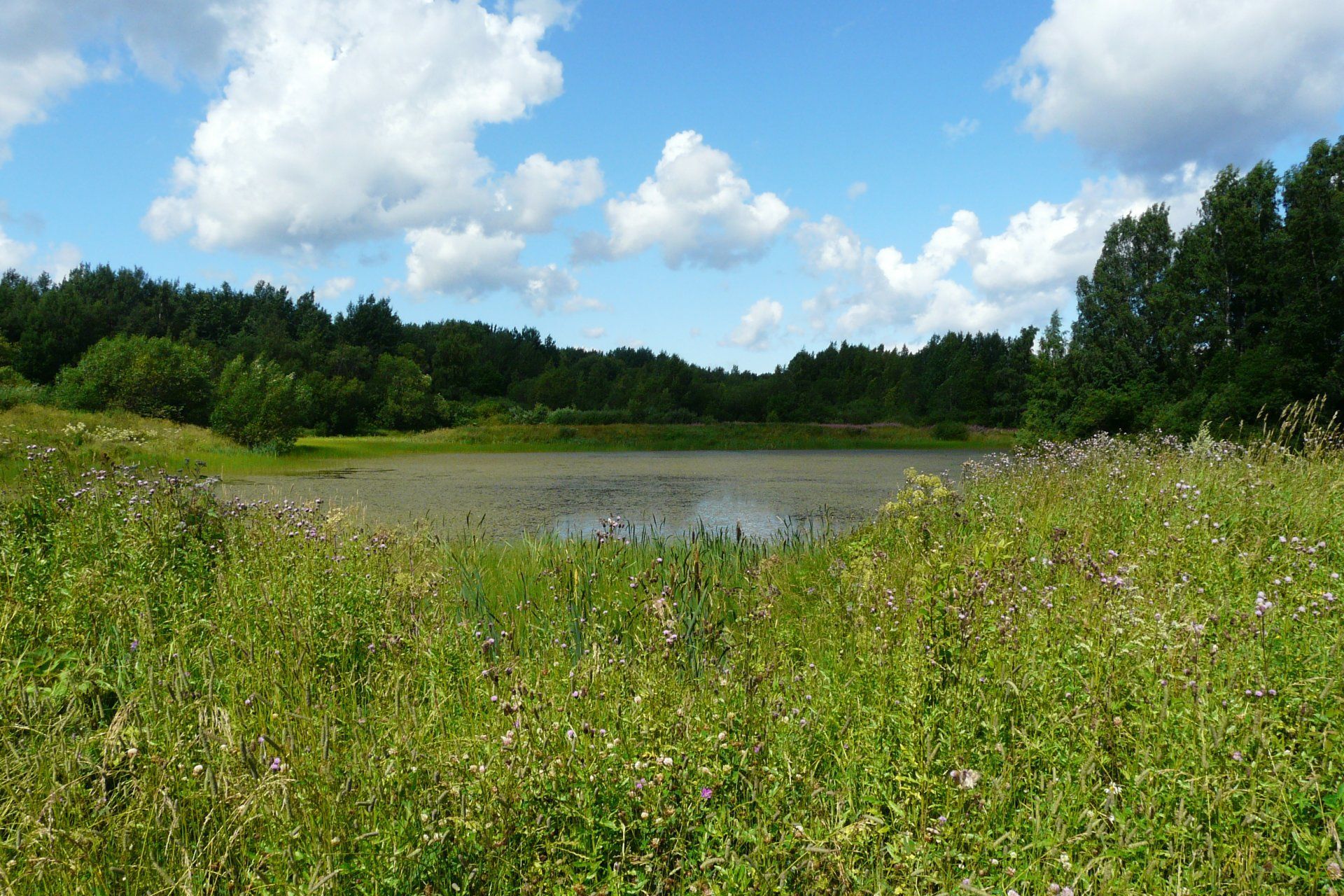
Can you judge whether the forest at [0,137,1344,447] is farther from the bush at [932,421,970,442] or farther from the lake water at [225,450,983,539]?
the lake water at [225,450,983,539]

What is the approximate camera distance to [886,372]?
6612 cm

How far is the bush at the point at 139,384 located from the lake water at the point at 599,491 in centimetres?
1256

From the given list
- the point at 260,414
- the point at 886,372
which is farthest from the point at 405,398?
the point at 886,372

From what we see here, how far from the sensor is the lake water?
377 inches

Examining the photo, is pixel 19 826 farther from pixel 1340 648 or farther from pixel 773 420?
pixel 773 420

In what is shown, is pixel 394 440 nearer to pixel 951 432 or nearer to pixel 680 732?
pixel 951 432

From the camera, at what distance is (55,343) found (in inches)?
1954

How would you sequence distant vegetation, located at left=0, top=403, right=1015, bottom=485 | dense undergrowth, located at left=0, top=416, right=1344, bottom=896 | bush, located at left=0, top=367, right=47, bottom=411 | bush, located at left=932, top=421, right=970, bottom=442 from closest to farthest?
dense undergrowth, located at left=0, top=416, right=1344, bottom=896, distant vegetation, located at left=0, top=403, right=1015, bottom=485, bush, located at left=0, top=367, right=47, bottom=411, bush, located at left=932, top=421, right=970, bottom=442

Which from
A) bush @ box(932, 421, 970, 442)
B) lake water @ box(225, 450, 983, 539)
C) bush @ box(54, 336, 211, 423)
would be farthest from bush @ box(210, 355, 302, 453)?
bush @ box(932, 421, 970, 442)

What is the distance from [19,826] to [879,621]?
3.16 metres

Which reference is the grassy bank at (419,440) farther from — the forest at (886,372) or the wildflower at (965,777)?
the wildflower at (965,777)

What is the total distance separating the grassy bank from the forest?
211 cm

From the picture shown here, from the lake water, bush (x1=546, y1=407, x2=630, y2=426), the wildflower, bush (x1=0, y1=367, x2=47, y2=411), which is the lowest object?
the lake water

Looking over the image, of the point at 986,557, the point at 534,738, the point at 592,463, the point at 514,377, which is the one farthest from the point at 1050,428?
the point at 514,377
